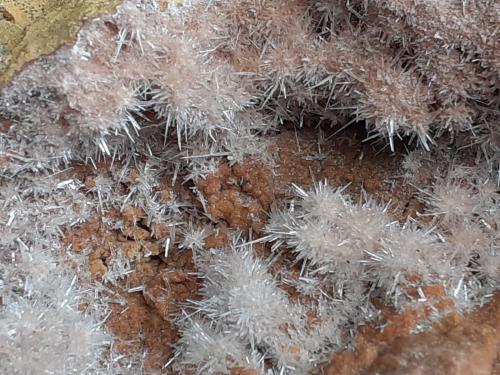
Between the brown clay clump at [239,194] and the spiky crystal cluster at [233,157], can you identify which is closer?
the spiky crystal cluster at [233,157]

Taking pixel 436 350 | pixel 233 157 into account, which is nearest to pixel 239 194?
pixel 233 157

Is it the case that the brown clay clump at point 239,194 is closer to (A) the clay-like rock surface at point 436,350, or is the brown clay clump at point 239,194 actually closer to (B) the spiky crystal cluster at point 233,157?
(B) the spiky crystal cluster at point 233,157

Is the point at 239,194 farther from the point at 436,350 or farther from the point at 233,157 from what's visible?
the point at 436,350

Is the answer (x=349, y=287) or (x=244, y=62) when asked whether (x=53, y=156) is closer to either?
(x=244, y=62)

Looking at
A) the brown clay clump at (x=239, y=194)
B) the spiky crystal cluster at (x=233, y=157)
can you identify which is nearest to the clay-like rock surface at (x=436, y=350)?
the spiky crystal cluster at (x=233, y=157)

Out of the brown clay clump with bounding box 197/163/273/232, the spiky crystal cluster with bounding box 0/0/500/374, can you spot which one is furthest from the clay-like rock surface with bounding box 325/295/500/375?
the brown clay clump with bounding box 197/163/273/232

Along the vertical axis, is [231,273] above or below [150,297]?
above

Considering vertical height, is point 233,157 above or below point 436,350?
above

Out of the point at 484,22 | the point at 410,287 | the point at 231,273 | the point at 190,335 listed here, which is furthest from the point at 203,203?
the point at 484,22

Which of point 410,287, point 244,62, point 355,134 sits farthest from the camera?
point 355,134
